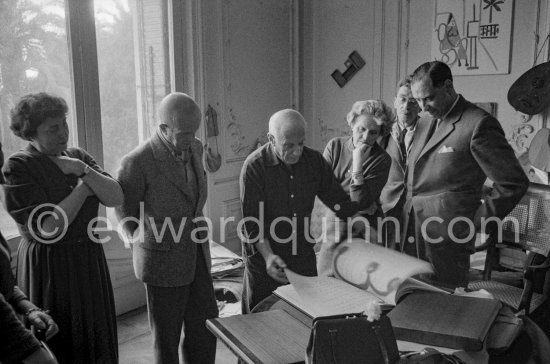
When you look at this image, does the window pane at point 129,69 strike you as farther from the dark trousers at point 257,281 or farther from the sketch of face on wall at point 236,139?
the dark trousers at point 257,281

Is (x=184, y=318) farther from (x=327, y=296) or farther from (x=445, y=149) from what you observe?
(x=445, y=149)

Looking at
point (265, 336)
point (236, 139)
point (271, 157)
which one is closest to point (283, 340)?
point (265, 336)

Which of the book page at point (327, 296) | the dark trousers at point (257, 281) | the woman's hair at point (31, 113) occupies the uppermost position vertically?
the woman's hair at point (31, 113)

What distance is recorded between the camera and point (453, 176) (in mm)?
2400

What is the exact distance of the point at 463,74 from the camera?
443 centimetres

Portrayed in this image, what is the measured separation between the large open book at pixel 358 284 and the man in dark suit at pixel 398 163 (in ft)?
3.81

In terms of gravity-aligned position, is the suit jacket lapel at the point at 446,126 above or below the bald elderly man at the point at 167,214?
above

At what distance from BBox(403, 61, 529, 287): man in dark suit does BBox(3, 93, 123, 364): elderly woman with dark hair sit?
1.44 meters

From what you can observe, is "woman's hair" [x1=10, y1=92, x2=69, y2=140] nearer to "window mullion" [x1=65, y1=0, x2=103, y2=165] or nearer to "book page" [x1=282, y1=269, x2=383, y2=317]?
Answer: "book page" [x1=282, y1=269, x2=383, y2=317]

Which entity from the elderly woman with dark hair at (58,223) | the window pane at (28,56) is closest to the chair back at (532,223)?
the elderly woman with dark hair at (58,223)

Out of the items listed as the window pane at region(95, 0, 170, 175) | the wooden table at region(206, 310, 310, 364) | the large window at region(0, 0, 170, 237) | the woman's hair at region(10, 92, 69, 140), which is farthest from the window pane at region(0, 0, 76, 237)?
the wooden table at region(206, 310, 310, 364)

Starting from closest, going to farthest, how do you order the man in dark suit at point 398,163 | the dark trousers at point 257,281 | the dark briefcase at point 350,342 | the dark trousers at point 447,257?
the dark briefcase at point 350,342 < the dark trousers at point 257,281 < the dark trousers at point 447,257 < the man in dark suit at point 398,163

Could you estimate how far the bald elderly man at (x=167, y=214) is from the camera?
2.17m

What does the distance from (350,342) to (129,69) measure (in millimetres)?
3242
